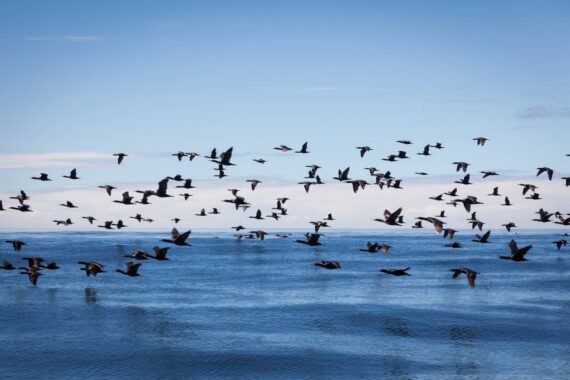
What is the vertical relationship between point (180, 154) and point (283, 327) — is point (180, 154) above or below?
above

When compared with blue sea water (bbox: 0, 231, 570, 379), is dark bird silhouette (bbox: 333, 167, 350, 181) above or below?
above

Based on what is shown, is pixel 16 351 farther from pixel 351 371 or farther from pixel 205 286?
pixel 205 286

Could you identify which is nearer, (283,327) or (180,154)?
(180,154)

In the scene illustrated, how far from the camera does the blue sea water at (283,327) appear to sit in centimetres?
5138

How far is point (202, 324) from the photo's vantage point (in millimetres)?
67438

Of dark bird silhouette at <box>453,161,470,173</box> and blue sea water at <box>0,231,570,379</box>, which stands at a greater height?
dark bird silhouette at <box>453,161,470,173</box>

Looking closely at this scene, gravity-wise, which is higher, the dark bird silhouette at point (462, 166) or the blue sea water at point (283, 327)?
the dark bird silhouette at point (462, 166)

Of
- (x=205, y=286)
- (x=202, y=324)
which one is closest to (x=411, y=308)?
(x=202, y=324)

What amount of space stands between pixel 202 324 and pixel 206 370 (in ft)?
54.3

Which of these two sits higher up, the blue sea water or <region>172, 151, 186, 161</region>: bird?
<region>172, 151, 186, 161</region>: bird

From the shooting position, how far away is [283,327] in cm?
6650

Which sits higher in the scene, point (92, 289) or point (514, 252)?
point (514, 252)

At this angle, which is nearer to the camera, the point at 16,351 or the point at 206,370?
the point at 206,370

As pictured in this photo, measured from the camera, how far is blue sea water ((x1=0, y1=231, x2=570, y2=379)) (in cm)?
5138
